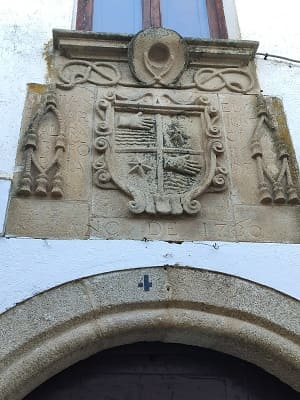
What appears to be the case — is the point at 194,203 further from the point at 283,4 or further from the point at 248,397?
the point at 283,4

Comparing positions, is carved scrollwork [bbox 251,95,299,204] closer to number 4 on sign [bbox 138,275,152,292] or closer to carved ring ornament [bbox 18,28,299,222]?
carved ring ornament [bbox 18,28,299,222]

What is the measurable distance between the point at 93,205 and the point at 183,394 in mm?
1200

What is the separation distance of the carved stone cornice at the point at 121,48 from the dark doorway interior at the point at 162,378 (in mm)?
2104

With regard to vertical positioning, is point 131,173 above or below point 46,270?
above

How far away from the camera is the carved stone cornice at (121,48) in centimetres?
420

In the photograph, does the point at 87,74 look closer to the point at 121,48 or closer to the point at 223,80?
the point at 121,48

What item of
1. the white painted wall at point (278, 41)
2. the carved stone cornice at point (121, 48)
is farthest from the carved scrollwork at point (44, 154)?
the white painted wall at point (278, 41)

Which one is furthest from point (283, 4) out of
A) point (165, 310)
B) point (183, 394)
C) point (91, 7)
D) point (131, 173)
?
point (183, 394)

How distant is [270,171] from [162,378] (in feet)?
4.82

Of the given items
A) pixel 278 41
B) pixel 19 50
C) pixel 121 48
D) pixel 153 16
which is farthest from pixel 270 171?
pixel 19 50

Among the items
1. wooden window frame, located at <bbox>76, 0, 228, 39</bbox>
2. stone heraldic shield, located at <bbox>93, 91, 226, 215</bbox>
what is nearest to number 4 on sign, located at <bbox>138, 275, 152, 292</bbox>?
stone heraldic shield, located at <bbox>93, 91, 226, 215</bbox>

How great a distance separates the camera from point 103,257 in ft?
10.8

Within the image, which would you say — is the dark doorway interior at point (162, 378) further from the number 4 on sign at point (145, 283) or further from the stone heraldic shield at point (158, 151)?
the stone heraldic shield at point (158, 151)

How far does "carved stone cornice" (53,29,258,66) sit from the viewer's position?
165 inches
